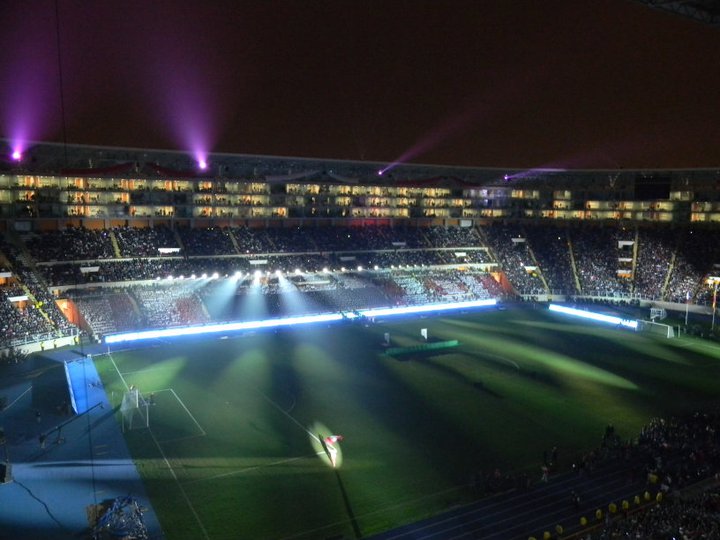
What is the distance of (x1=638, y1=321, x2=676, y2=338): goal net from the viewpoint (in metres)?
44.4

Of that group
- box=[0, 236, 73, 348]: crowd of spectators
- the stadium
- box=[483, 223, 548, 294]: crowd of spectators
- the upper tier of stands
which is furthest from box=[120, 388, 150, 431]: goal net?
box=[483, 223, 548, 294]: crowd of spectators

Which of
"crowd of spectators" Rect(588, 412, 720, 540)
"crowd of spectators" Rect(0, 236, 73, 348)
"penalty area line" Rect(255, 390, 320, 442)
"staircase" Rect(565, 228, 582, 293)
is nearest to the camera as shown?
"crowd of spectators" Rect(588, 412, 720, 540)

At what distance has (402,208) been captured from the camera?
231 feet

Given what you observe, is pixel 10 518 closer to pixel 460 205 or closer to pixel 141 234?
→ pixel 141 234

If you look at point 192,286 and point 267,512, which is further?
point 192,286

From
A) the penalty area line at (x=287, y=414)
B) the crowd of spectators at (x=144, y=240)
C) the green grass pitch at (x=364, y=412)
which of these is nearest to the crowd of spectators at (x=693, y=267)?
the green grass pitch at (x=364, y=412)

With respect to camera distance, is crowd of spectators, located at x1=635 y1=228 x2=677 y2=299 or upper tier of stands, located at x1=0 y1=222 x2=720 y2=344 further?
crowd of spectators, located at x1=635 y1=228 x2=677 y2=299

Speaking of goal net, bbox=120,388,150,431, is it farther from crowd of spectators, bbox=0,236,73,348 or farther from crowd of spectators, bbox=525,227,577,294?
crowd of spectators, bbox=525,227,577,294

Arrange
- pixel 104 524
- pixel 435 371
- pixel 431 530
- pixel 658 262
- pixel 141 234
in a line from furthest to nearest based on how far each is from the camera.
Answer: pixel 658 262 → pixel 141 234 → pixel 435 371 → pixel 431 530 → pixel 104 524

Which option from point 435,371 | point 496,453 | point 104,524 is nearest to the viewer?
point 104,524

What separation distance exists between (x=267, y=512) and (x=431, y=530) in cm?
519

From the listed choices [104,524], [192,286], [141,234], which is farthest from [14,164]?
[104,524]

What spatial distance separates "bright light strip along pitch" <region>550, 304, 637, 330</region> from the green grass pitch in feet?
13.0

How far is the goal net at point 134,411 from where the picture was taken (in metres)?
24.6
